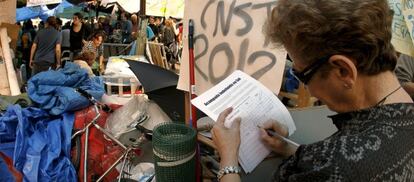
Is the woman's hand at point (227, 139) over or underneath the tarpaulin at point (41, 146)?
over

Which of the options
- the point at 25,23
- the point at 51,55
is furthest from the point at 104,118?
the point at 25,23

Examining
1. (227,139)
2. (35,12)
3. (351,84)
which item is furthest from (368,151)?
(35,12)

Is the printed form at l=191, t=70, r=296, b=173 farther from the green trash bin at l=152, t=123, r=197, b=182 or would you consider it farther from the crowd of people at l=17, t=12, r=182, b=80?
the crowd of people at l=17, t=12, r=182, b=80

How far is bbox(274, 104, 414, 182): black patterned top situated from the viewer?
2.91 ft

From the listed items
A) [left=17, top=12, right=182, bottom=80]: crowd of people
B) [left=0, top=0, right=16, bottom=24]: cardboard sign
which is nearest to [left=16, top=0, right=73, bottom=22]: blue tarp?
[left=17, top=12, right=182, bottom=80]: crowd of people

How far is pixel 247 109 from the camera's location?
142cm

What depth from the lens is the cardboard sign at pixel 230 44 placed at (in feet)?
5.63

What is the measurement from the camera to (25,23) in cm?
1116

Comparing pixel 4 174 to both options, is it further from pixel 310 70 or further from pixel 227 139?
pixel 310 70

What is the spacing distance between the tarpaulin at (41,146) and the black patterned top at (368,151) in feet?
7.83

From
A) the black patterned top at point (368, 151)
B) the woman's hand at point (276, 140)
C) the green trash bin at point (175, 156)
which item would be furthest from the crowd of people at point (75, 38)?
the black patterned top at point (368, 151)

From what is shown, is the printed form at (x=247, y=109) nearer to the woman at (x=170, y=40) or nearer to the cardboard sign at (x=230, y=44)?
the cardboard sign at (x=230, y=44)

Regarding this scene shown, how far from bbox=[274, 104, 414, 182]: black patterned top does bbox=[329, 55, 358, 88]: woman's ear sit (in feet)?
0.32

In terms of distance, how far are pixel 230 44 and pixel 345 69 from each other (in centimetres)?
95
